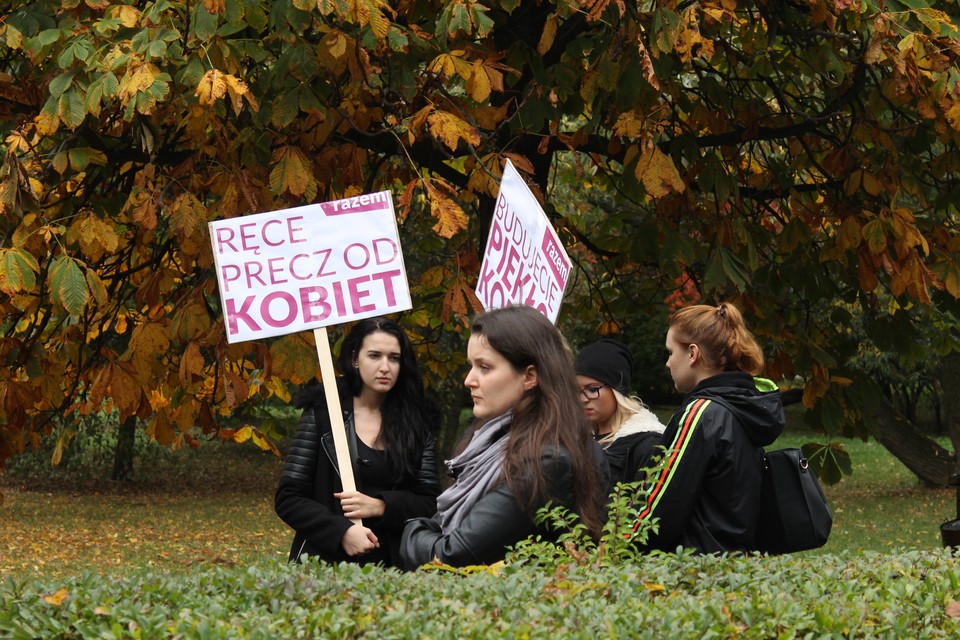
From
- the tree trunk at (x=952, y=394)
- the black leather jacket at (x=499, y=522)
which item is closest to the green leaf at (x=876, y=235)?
the black leather jacket at (x=499, y=522)

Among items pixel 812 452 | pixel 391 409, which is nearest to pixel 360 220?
pixel 391 409

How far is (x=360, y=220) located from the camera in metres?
4.62

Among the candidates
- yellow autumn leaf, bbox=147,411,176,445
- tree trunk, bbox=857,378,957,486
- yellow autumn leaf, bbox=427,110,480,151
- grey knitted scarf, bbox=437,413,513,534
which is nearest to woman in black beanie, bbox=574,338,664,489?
grey knitted scarf, bbox=437,413,513,534

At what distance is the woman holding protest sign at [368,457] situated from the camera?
4.68 m

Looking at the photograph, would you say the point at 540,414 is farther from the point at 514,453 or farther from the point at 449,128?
the point at 449,128

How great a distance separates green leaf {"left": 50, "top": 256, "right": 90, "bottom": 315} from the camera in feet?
16.0

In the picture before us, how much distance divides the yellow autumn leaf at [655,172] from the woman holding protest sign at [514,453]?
203cm

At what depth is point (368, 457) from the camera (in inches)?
189

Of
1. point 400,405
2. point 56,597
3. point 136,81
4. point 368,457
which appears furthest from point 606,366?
point 56,597

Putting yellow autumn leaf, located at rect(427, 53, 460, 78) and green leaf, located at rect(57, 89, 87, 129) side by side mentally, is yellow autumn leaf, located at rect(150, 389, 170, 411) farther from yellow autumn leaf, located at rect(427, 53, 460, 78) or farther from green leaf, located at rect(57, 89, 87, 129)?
yellow autumn leaf, located at rect(427, 53, 460, 78)

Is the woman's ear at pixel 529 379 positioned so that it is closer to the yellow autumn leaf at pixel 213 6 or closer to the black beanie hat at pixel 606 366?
the black beanie hat at pixel 606 366

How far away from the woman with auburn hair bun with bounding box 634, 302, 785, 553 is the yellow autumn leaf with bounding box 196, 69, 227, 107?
1911mm

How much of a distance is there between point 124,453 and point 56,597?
61.4 feet

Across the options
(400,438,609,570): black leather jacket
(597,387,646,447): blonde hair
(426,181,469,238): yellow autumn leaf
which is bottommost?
(400,438,609,570): black leather jacket
